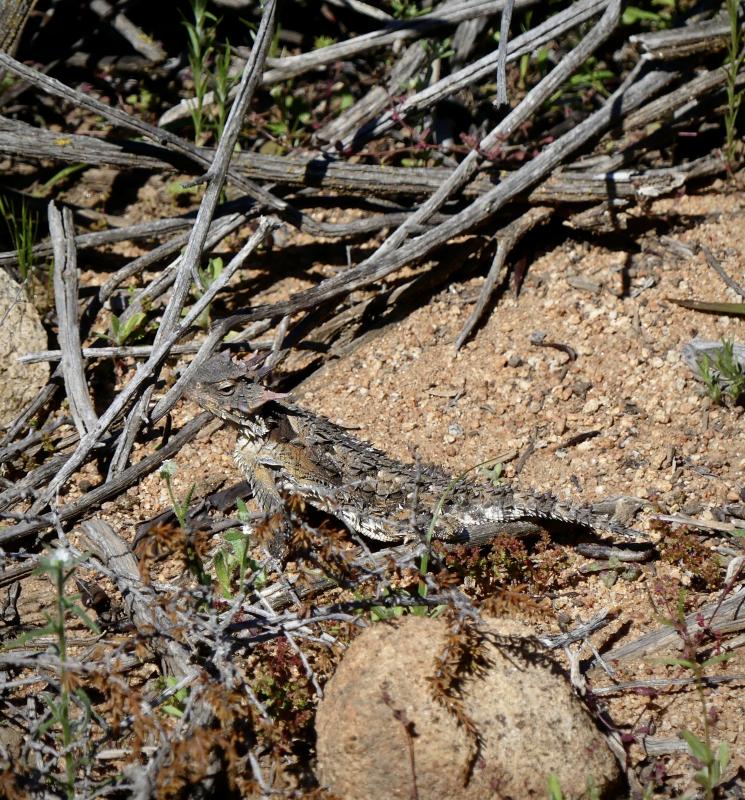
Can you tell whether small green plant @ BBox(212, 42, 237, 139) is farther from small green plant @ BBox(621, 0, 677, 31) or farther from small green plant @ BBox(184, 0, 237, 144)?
small green plant @ BBox(621, 0, 677, 31)

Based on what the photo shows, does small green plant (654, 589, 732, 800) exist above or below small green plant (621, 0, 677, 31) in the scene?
below

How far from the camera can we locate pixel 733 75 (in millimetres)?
5633

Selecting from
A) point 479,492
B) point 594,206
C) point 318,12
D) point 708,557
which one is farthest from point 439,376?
point 318,12

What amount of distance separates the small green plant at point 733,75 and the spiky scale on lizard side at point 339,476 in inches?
122

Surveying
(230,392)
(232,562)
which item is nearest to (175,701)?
(232,562)

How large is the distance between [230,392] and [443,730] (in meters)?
2.25

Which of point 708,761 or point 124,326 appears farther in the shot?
point 124,326

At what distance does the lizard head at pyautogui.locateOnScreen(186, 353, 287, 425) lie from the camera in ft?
15.3

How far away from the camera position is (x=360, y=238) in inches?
249

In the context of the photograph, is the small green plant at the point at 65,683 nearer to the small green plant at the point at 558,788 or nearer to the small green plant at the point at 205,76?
the small green plant at the point at 558,788

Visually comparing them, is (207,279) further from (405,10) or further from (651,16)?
(651,16)

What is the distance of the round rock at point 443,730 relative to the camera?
10.4 ft

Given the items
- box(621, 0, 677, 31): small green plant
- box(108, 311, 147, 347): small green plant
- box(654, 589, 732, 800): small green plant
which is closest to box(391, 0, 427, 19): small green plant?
box(621, 0, 677, 31): small green plant

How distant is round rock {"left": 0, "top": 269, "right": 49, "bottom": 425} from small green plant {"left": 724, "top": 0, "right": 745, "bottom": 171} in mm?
4841
